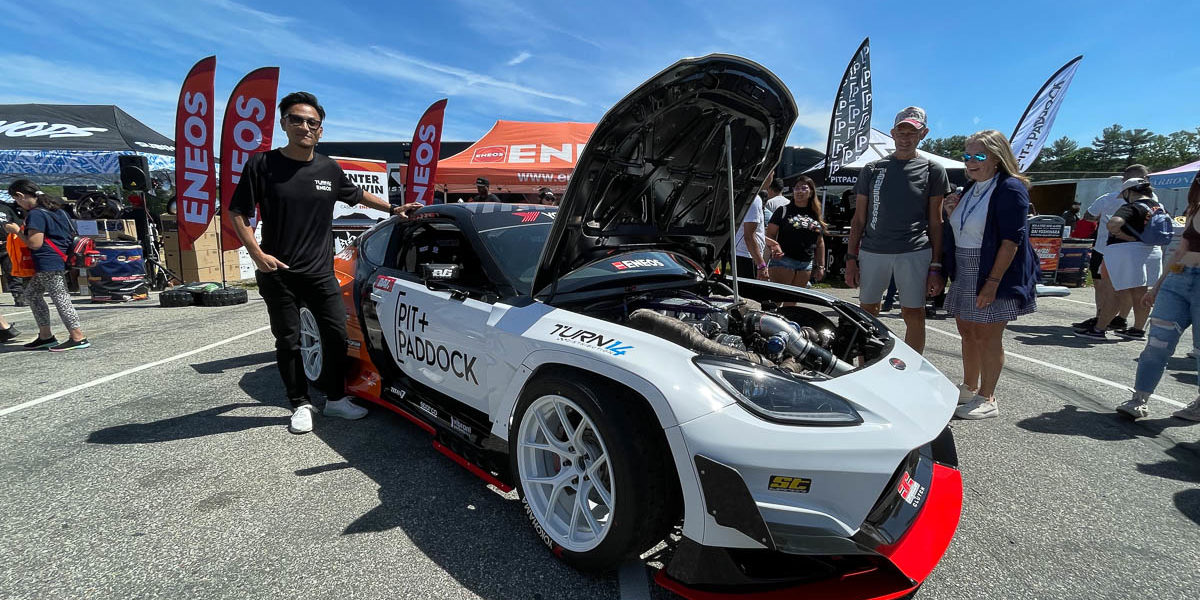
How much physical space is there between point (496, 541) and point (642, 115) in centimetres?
178

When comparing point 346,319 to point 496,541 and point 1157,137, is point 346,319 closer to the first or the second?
point 496,541

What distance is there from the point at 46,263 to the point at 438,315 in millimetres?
5155

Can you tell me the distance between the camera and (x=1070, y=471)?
2.66 meters

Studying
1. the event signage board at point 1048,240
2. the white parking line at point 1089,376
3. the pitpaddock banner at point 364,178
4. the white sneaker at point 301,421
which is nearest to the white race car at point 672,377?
the white sneaker at point 301,421

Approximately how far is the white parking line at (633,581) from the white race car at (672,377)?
4.8 inches

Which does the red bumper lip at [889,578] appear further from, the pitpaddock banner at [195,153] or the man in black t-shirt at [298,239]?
the pitpaddock banner at [195,153]

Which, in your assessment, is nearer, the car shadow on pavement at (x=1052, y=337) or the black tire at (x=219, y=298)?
the car shadow on pavement at (x=1052, y=337)

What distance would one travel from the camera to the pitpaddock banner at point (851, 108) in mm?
11445

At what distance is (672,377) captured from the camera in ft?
5.21

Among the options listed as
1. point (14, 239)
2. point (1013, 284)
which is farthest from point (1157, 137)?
point (14, 239)

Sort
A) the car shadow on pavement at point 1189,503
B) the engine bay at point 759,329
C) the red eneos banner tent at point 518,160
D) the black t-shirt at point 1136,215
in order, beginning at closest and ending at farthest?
the engine bay at point 759,329 → the car shadow on pavement at point 1189,503 → the black t-shirt at point 1136,215 → the red eneos banner tent at point 518,160

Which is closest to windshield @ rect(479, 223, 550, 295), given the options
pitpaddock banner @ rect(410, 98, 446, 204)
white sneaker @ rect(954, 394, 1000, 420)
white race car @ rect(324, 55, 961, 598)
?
white race car @ rect(324, 55, 961, 598)

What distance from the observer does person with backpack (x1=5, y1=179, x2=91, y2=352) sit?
4977 mm

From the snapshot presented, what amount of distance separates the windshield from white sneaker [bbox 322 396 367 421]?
1.50 m
